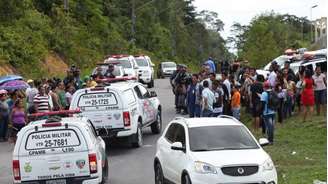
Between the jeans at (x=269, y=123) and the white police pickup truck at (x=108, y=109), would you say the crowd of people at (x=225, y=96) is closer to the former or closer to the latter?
the jeans at (x=269, y=123)

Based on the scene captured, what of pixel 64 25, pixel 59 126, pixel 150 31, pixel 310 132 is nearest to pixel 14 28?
pixel 64 25

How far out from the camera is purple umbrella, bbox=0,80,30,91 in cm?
2681

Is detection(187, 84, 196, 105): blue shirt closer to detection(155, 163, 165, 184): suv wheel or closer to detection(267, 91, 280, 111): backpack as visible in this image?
detection(267, 91, 280, 111): backpack

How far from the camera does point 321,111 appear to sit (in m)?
24.6

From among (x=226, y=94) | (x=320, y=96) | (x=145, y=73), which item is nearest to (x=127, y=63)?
(x=145, y=73)

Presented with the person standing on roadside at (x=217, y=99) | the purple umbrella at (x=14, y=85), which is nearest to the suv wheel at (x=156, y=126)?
the person standing on roadside at (x=217, y=99)

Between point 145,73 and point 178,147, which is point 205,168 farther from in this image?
point 145,73

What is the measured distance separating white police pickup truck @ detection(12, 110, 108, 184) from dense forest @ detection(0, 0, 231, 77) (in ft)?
86.4

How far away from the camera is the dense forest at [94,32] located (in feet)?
142

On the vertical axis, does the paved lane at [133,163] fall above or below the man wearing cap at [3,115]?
below

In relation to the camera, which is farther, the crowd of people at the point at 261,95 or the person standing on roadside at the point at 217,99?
the person standing on roadside at the point at 217,99

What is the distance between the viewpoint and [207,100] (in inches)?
821

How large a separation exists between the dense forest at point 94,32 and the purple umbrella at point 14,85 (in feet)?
39.9

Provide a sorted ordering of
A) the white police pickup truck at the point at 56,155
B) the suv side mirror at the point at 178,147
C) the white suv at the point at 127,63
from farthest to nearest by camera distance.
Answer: the white suv at the point at 127,63
the white police pickup truck at the point at 56,155
the suv side mirror at the point at 178,147
